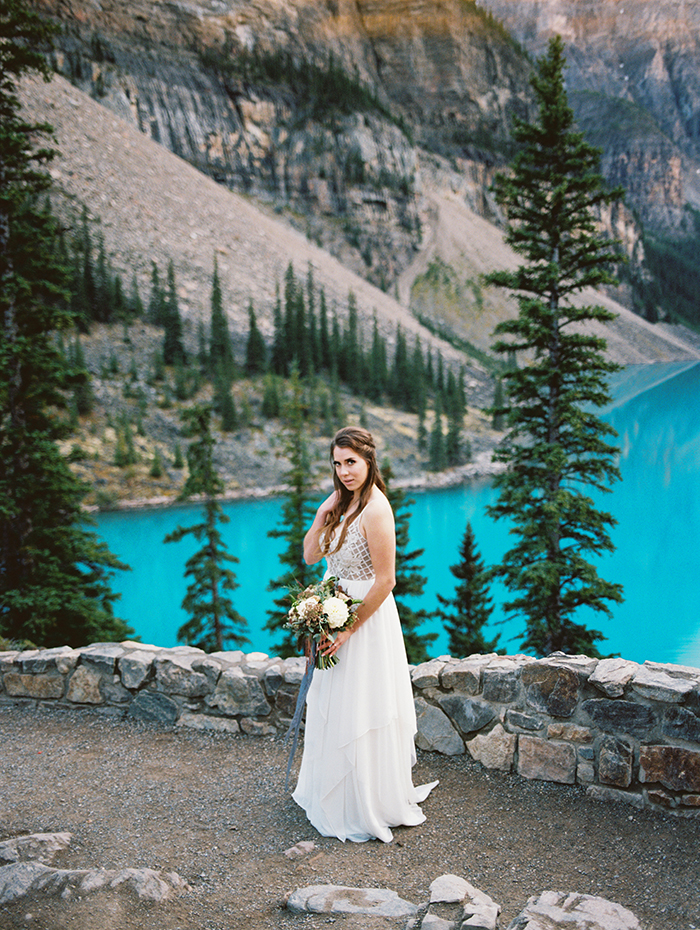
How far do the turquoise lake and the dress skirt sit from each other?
19196mm

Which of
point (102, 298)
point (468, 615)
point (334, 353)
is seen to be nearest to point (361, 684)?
point (468, 615)

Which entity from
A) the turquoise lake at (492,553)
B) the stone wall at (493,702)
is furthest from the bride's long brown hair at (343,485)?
the turquoise lake at (492,553)

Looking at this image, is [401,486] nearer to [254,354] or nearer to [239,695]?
[254,354]

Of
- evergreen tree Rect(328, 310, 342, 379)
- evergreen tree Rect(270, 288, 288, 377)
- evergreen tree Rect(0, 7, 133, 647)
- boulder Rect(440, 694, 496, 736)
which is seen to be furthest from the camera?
evergreen tree Rect(328, 310, 342, 379)

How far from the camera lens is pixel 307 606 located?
4.56 metres

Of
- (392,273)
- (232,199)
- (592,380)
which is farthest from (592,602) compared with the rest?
(392,273)

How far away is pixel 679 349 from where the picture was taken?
154125 mm

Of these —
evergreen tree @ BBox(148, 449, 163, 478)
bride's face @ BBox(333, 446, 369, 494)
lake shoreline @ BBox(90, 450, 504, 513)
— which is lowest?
lake shoreline @ BBox(90, 450, 504, 513)

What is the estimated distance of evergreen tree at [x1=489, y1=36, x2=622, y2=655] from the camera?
47.8ft

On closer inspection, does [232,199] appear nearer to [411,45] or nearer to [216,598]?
[216,598]

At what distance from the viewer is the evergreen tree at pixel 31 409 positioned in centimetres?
1283

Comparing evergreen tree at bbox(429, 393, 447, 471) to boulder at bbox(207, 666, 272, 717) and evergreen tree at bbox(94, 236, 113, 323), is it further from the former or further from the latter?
boulder at bbox(207, 666, 272, 717)

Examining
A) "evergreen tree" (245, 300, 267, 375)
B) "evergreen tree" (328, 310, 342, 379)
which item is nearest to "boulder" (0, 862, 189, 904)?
"evergreen tree" (245, 300, 267, 375)

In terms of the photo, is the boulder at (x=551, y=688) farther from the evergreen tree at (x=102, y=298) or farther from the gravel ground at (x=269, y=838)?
the evergreen tree at (x=102, y=298)
